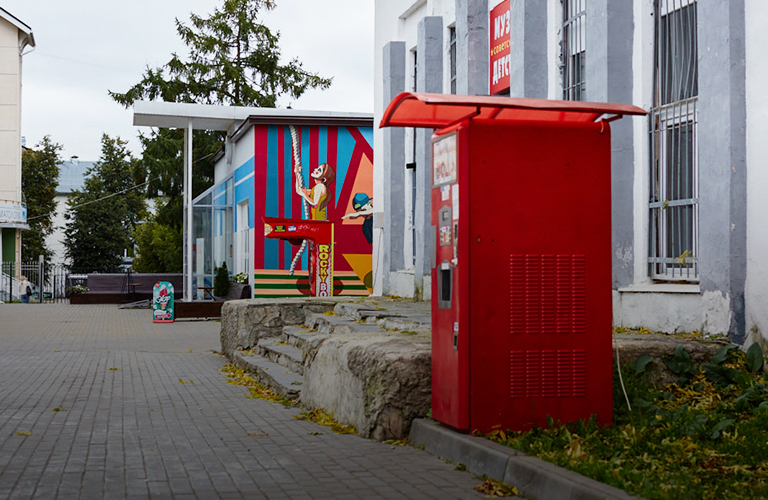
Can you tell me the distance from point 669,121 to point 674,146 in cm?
29

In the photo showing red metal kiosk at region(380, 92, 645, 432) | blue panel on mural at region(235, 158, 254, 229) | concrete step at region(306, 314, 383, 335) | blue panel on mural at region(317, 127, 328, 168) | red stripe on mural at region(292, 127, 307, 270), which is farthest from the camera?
blue panel on mural at region(317, 127, 328, 168)

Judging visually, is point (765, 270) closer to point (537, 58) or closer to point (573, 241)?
point (573, 241)

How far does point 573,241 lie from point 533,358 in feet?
2.93

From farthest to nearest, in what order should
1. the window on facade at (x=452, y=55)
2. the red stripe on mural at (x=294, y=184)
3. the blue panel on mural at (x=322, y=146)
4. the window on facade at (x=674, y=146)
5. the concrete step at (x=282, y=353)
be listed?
the blue panel on mural at (x=322, y=146) → the red stripe on mural at (x=294, y=184) → the window on facade at (x=452, y=55) → the concrete step at (x=282, y=353) → the window on facade at (x=674, y=146)

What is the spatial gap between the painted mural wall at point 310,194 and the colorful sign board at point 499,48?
13997 millimetres

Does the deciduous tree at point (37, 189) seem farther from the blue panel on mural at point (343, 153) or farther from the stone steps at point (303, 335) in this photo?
the stone steps at point (303, 335)

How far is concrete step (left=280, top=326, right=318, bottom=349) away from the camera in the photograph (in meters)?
13.0

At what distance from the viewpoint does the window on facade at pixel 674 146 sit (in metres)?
9.41

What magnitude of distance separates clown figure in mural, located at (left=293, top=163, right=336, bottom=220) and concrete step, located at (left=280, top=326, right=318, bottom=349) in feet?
50.9

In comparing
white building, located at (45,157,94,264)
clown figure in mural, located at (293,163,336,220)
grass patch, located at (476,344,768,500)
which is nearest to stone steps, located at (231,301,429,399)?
grass patch, located at (476,344,768,500)

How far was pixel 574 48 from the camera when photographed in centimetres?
1243

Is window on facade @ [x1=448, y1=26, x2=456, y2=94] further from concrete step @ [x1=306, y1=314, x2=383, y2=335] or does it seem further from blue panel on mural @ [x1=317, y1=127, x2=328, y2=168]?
Answer: blue panel on mural @ [x1=317, y1=127, x2=328, y2=168]

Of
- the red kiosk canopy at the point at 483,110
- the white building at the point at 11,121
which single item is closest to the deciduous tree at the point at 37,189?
the white building at the point at 11,121

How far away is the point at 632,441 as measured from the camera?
597cm
